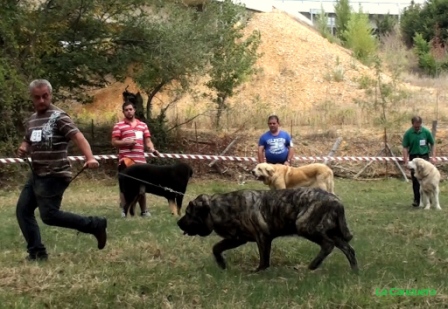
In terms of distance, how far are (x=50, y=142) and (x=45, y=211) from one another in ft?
2.20

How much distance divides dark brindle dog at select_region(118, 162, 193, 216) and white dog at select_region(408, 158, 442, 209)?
166 inches

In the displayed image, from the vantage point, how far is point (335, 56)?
36.8 metres

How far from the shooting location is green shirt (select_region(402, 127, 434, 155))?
39.8 ft

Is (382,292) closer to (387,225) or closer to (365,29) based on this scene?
(387,225)

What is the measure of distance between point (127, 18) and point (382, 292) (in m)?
15.7

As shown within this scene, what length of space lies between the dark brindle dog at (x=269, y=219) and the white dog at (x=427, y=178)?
607 centimetres

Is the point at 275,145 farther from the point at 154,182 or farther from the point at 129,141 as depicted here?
the point at 129,141

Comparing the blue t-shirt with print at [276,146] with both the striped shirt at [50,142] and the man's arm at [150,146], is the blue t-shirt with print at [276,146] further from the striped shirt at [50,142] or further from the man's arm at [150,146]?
the striped shirt at [50,142]

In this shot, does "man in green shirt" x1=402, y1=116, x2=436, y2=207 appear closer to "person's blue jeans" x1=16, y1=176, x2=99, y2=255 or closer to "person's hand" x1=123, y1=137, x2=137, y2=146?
"person's hand" x1=123, y1=137, x2=137, y2=146

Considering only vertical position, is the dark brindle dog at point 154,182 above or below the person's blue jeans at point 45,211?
below

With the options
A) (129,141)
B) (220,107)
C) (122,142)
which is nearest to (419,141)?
(129,141)

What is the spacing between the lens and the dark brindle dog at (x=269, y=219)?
6004 millimetres

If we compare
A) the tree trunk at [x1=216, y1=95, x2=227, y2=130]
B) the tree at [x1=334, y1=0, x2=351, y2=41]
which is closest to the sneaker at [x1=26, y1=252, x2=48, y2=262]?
the tree trunk at [x1=216, y1=95, x2=227, y2=130]

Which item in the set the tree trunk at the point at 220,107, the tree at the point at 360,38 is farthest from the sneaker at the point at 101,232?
the tree at the point at 360,38
